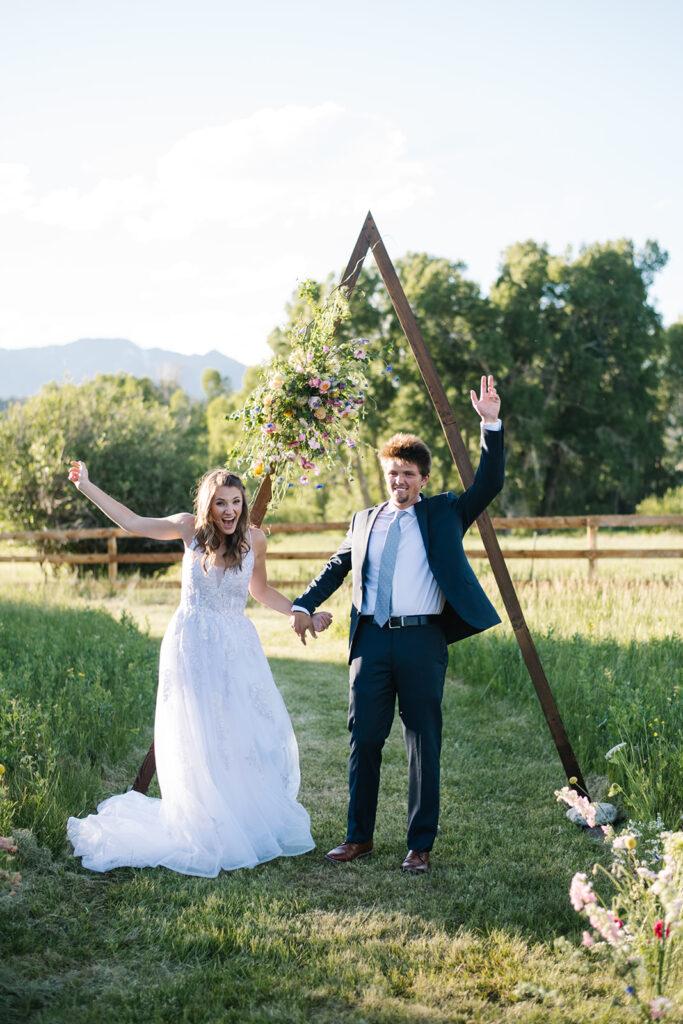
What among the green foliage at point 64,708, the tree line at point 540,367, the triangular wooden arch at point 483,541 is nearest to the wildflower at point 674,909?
the triangular wooden arch at point 483,541

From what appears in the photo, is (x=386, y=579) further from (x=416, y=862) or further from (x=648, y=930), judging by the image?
(x=648, y=930)

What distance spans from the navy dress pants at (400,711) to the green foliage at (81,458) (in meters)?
11.9

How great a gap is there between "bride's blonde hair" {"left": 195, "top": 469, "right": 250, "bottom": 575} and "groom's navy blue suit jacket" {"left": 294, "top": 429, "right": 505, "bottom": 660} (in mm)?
588

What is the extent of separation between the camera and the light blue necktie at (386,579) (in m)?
3.97

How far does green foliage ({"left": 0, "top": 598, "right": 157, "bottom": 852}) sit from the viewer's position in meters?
4.23

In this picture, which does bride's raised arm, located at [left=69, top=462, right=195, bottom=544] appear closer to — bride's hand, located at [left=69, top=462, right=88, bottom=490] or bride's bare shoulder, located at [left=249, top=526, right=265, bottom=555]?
bride's hand, located at [left=69, top=462, right=88, bottom=490]

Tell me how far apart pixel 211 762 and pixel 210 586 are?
34.4 inches

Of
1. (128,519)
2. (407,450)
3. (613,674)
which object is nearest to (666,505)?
(613,674)

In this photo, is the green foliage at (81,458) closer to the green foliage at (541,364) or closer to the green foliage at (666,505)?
the green foliage at (541,364)

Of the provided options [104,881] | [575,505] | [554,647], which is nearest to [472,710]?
[554,647]

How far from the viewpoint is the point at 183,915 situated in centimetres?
341

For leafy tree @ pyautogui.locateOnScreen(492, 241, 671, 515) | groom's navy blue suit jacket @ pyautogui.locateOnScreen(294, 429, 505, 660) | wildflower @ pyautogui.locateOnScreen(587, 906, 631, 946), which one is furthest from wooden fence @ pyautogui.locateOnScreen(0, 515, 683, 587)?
leafy tree @ pyautogui.locateOnScreen(492, 241, 671, 515)

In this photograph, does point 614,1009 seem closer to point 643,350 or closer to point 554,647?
point 554,647

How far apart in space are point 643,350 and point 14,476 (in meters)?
25.4
